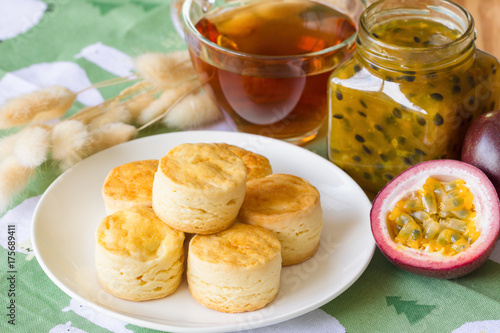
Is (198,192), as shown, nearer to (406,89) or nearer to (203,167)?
(203,167)

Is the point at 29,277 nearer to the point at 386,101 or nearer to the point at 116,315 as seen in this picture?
the point at 116,315

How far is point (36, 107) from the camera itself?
2.14 m

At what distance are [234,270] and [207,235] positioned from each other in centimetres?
16

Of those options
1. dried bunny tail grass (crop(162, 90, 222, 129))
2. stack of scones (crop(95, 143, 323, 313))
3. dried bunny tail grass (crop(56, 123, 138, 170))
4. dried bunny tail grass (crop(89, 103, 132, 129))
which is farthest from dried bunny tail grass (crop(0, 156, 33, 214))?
dried bunny tail grass (crop(162, 90, 222, 129))

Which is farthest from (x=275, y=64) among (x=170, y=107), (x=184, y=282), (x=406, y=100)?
(x=184, y=282)

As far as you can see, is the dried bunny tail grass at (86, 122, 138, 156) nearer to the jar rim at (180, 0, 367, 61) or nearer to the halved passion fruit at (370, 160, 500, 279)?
the jar rim at (180, 0, 367, 61)

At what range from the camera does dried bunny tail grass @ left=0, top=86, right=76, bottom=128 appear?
2086mm

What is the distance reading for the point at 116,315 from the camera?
1.45 meters

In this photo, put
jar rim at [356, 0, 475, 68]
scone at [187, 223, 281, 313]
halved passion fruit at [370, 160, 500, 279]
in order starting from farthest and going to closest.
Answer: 1. jar rim at [356, 0, 475, 68]
2. halved passion fruit at [370, 160, 500, 279]
3. scone at [187, 223, 281, 313]

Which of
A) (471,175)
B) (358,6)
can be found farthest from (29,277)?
(358,6)

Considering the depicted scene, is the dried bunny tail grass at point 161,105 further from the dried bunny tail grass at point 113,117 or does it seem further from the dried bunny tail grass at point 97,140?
the dried bunny tail grass at point 97,140

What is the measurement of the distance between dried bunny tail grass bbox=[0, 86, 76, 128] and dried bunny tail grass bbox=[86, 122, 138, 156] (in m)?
0.21

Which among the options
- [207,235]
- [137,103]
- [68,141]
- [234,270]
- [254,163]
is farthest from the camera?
[137,103]

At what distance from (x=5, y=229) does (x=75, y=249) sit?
1.13 feet
